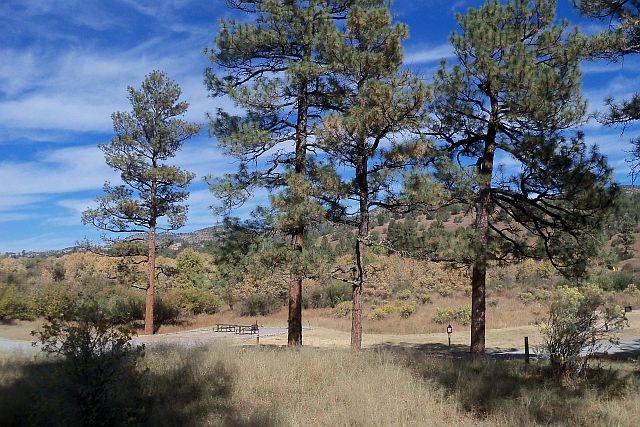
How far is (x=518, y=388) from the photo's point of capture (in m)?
8.03

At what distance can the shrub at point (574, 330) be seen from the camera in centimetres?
841

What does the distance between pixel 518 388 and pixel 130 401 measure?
579 cm

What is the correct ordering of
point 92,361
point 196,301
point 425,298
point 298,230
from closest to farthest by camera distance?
point 92,361
point 298,230
point 425,298
point 196,301

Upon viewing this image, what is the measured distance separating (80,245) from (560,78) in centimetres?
2664

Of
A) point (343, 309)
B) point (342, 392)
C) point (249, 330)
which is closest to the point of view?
point (342, 392)

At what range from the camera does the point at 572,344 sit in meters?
8.42

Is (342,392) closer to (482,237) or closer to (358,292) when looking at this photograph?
(358,292)

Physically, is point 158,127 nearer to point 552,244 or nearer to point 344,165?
point 344,165

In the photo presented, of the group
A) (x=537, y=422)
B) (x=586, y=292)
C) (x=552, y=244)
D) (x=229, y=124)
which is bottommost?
(x=537, y=422)

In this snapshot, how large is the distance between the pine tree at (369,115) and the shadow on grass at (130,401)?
548 centimetres

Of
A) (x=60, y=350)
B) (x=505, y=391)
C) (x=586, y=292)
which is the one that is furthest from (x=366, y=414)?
(x=586, y=292)

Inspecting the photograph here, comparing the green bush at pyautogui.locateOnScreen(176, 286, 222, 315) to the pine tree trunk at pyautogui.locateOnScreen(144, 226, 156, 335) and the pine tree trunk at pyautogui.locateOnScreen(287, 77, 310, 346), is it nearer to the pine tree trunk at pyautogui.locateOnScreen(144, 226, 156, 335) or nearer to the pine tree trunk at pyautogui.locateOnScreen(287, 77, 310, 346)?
the pine tree trunk at pyautogui.locateOnScreen(144, 226, 156, 335)

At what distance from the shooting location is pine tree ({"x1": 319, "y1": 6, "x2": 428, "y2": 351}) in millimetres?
11742

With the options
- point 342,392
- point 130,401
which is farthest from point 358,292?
point 130,401
